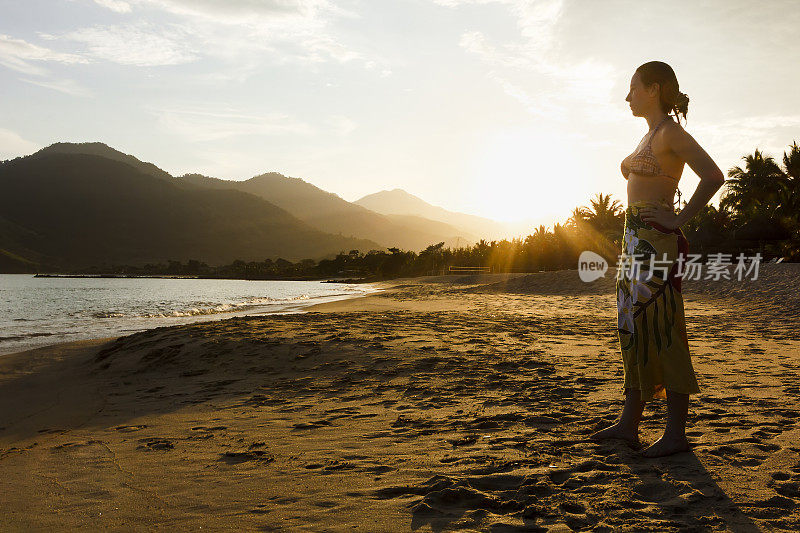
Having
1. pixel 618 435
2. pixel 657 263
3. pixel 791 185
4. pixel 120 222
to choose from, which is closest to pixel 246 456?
pixel 618 435

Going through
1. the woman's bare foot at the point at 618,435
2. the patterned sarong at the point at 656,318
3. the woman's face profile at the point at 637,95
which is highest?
the woman's face profile at the point at 637,95

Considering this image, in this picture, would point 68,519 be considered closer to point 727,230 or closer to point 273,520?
point 273,520

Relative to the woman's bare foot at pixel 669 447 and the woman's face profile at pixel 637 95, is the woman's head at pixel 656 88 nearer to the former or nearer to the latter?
the woman's face profile at pixel 637 95

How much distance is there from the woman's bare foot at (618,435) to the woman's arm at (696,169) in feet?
4.19

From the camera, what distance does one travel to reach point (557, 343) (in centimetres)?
783

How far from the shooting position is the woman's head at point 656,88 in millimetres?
3172

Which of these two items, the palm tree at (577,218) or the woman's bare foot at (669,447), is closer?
the woman's bare foot at (669,447)

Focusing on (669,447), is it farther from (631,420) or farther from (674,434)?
(631,420)

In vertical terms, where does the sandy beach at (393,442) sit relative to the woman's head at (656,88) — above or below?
below

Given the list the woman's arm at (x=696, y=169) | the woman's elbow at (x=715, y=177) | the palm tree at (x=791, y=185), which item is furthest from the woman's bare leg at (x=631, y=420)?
→ the palm tree at (x=791, y=185)

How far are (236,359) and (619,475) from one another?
19.2 ft

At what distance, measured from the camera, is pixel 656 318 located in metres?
2.96

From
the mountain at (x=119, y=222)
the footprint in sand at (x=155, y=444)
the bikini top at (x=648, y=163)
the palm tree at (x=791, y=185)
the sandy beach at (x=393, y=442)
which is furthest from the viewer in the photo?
the mountain at (x=119, y=222)

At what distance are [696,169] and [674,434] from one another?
1.51m
